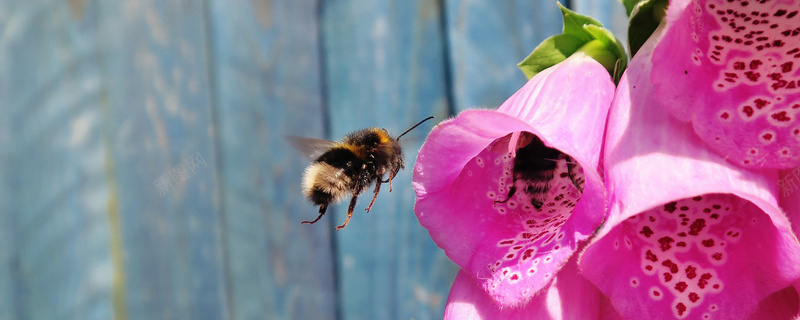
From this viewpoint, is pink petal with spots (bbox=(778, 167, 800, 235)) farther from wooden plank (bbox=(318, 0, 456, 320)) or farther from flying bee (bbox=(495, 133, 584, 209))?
wooden plank (bbox=(318, 0, 456, 320))

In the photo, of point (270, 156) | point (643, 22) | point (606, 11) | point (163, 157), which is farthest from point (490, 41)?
point (643, 22)

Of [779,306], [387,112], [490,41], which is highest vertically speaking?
[490,41]

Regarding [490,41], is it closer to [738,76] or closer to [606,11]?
[606,11]

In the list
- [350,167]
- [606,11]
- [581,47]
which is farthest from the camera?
[606,11]

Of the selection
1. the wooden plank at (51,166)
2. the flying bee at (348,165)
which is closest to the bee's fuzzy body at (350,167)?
the flying bee at (348,165)

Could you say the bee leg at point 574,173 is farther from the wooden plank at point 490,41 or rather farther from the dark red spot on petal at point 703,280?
the wooden plank at point 490,41

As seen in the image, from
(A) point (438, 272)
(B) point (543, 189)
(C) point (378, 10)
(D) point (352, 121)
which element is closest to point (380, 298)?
(A) point (438, 272)
